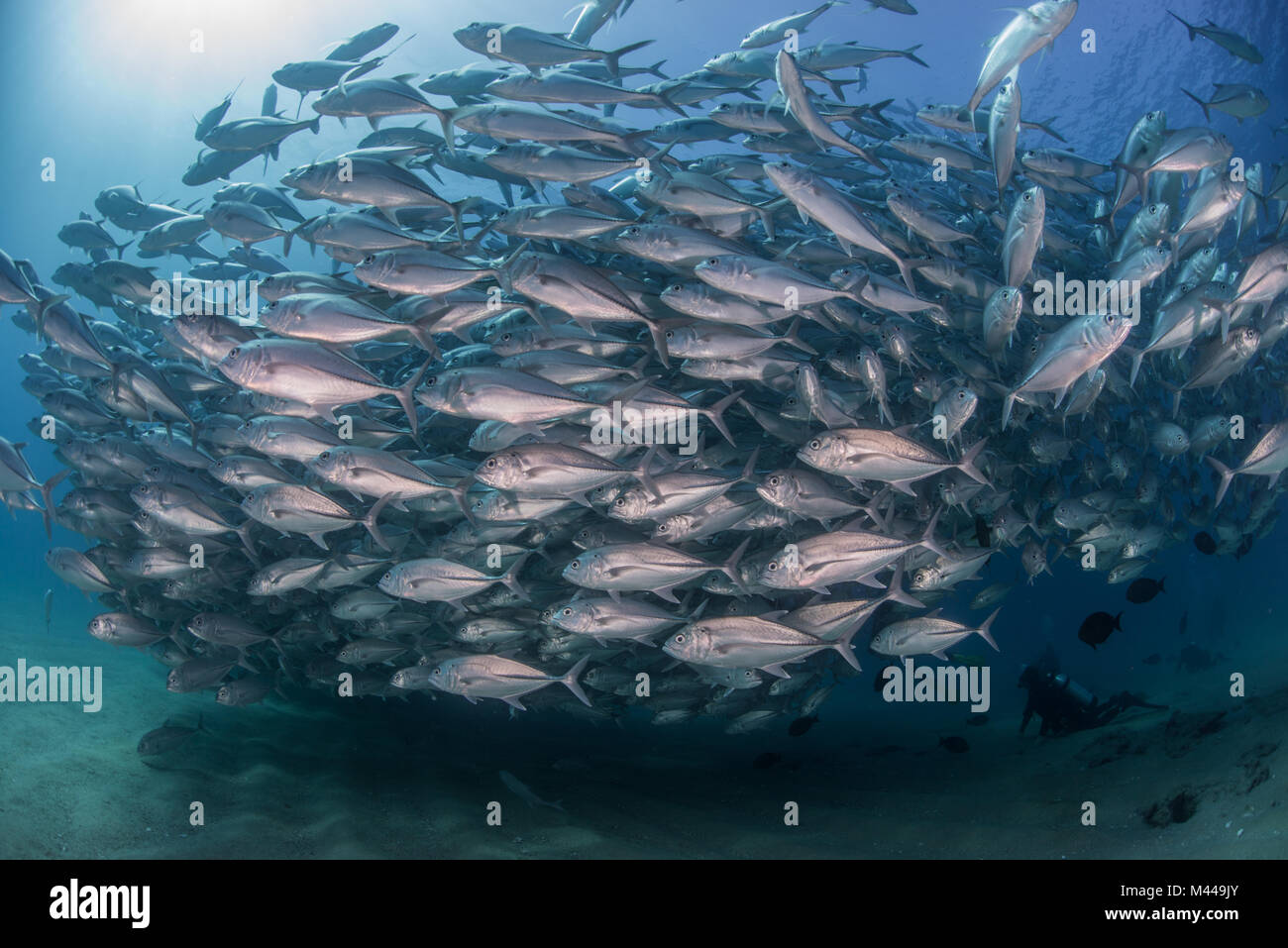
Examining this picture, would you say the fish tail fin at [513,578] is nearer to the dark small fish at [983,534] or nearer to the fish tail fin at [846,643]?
the fish tail fin at [846,643]

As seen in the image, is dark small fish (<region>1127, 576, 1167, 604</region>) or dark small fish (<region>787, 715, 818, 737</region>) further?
dark small fish (<region>787, 715, 818, 737</region>)

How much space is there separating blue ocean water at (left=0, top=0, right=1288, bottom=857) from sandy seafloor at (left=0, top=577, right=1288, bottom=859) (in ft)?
0.15

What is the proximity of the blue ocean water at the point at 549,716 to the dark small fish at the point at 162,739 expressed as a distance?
9.0 inches

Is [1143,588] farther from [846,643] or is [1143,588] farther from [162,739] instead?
[162,739]

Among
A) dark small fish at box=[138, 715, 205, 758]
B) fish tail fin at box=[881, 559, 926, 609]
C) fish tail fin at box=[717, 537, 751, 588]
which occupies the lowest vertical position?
dark small fish at box=[138, 715, 205, 758]

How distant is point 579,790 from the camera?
672cm

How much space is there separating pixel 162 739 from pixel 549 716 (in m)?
6.49

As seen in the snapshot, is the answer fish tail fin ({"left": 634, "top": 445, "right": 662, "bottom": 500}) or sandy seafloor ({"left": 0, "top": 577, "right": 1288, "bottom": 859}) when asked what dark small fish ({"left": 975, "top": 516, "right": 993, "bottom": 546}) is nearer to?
sandy seafloor ({"left": 0, "top": 577, "right": 1288, "bottom": 859})

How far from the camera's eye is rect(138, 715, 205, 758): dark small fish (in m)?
6.14

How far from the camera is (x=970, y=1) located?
22.0 metres

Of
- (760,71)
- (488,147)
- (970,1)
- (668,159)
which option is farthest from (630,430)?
(970,1)

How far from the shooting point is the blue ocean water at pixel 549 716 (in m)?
5.34

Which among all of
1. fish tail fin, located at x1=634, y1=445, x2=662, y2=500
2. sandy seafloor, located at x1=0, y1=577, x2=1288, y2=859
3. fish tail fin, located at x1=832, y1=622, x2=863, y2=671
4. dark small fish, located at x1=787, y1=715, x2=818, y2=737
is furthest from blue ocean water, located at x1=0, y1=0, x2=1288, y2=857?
fish tail fin, located at x1=634, y1=445, x2=662, y2=500

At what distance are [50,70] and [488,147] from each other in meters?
40.9
